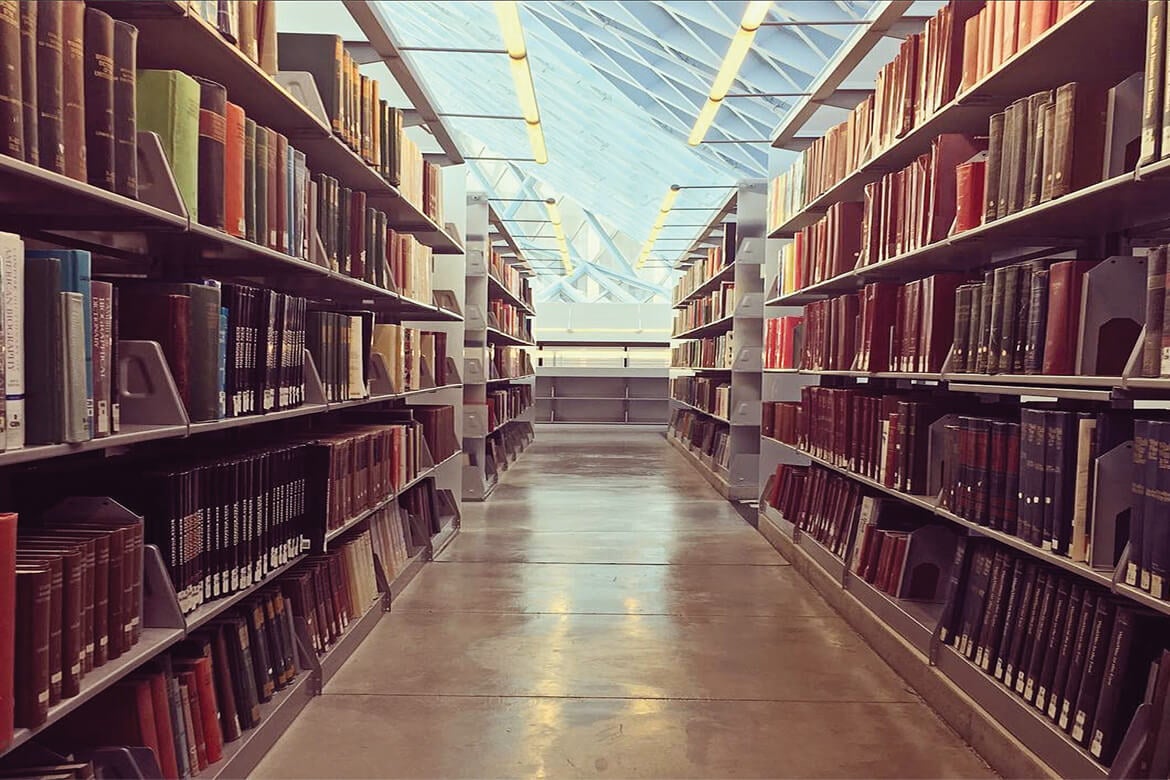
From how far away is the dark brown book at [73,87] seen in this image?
1.40m

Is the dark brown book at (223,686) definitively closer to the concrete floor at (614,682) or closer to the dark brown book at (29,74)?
the concrete floor at (614,682)

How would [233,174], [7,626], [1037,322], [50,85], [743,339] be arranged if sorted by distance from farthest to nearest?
[743,339], [1037,322], [233,174], [50,85], [7,626]

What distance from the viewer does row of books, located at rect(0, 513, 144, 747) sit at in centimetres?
127

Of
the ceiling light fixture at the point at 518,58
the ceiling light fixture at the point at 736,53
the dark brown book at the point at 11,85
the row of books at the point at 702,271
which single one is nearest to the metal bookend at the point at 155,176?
the dark brown book at the point at 11,85

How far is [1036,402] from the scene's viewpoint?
2426mm

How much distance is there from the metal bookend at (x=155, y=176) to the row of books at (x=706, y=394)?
5.73 metres

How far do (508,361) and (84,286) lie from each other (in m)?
7.10

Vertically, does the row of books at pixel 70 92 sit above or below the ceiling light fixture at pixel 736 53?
below

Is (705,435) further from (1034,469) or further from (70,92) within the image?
(70,92)

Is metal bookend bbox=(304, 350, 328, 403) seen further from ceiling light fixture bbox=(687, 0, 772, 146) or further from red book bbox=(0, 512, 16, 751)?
ceiling light fixture bbox=(687, 0, 772, 146)

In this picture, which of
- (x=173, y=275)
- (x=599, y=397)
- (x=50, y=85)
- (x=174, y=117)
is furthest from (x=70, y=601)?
(x=599, y=397)

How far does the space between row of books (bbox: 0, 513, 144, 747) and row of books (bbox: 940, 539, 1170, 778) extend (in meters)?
1.94

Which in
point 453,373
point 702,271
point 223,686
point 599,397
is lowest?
point 223,686

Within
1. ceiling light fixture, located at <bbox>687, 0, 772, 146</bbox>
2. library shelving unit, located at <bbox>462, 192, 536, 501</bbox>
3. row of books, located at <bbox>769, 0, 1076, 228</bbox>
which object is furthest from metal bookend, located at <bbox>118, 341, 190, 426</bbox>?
library shelving unit, located at <bbox>462, 192, 536, 501</bbox>
